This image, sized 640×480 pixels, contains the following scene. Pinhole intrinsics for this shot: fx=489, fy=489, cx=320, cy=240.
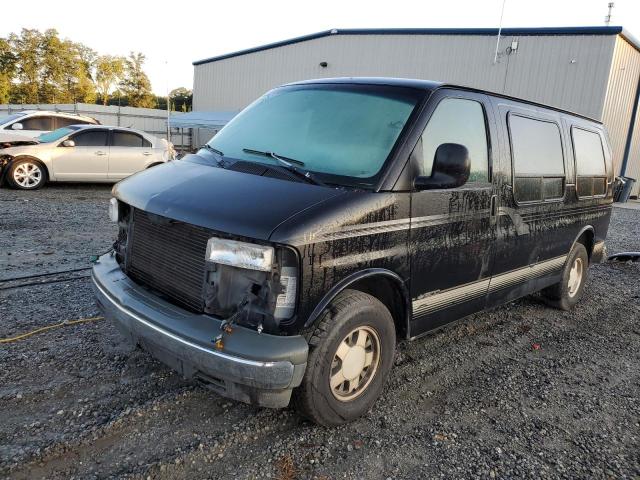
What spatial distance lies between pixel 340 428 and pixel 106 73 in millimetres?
65186

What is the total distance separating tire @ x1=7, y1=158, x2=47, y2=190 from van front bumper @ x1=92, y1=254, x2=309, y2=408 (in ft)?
33.3

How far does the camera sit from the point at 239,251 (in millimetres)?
2531

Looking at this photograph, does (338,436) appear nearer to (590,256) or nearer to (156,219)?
(156,219)

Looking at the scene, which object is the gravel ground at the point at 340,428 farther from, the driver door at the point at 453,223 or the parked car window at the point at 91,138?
the parked car window at the point at 91,138

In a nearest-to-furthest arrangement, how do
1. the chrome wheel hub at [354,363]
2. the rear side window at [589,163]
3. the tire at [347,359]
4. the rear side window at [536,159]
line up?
the tire at [347,359] < the chrome wheel hub at [354,363] < the rear side window at [536,159] < the rear side window at [589,163]

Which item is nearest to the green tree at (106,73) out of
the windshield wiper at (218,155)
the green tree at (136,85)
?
the green tree at (136,85)

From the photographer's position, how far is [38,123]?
1410 centimetres

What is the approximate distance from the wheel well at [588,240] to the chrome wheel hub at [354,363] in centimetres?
364

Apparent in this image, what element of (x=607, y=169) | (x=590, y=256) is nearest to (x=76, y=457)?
(x=590, y=256)

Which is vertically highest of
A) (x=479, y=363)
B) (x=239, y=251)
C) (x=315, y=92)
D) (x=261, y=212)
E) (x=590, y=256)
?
(x=315, y=92)

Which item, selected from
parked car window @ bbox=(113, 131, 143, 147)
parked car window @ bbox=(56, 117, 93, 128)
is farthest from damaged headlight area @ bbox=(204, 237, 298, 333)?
parked car window @ bbox=(56, 117, 93, 128)

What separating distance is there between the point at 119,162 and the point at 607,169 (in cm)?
1075

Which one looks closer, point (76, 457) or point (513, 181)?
point (76, 457)

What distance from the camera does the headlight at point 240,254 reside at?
2.49 metres
